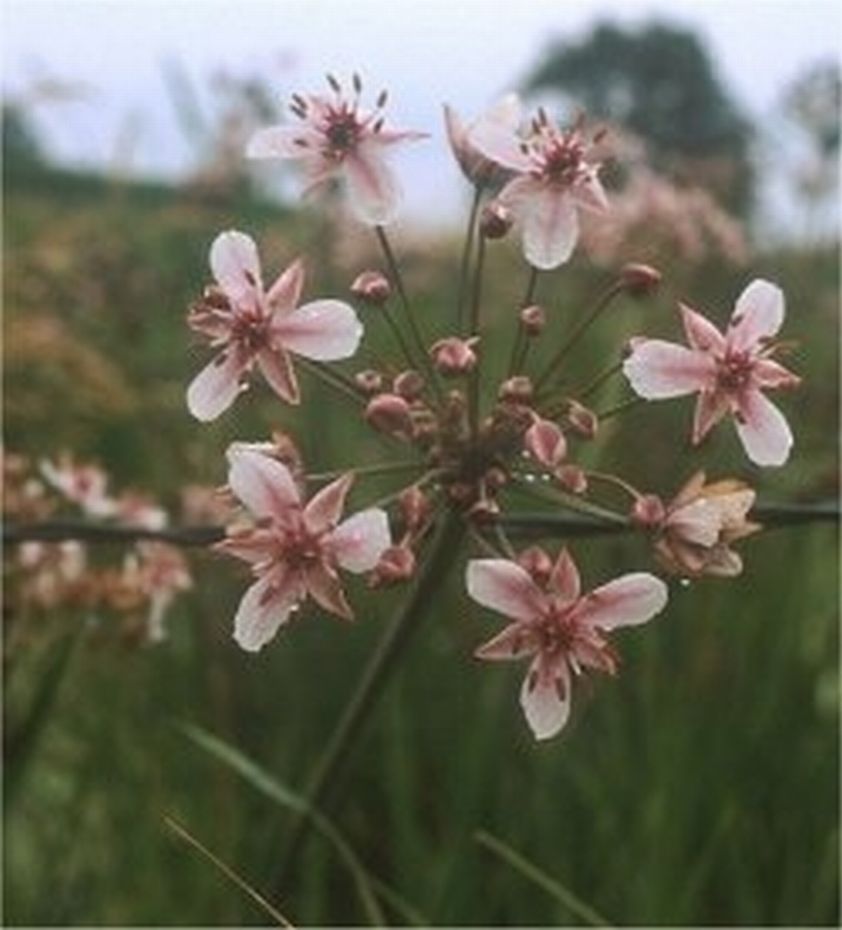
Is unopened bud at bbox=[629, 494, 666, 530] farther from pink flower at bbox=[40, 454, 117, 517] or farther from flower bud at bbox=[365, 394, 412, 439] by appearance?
pink flower at bbox=[40, 454, 117, 517]

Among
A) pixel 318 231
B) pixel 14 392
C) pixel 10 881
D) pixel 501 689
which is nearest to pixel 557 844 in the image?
pixel 501 689

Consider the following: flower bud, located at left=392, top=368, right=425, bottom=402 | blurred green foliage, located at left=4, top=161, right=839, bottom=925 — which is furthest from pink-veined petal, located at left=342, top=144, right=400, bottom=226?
blurred green foliage, located at left=4, top=161, right=839, bottom=925

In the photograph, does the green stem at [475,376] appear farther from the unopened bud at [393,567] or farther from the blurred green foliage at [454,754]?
the blurred green foliage at [454,754]

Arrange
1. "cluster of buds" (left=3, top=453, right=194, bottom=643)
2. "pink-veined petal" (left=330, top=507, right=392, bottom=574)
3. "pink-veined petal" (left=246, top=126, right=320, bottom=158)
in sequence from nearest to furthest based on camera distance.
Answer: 1. "pink-veined petal" (left=330, top=507, right=392, bottom=574)
2. "pink-veined petal" (left=246, top=126, right=320, bottom=158)
3. "cluster of buds" (left=3, top=453, right=194, bottom=643)

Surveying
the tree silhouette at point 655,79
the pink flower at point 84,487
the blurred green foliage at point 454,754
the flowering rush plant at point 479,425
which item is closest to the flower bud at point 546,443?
the flowering rush plant at point 479,425

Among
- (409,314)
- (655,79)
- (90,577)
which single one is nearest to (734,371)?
(409,314)
